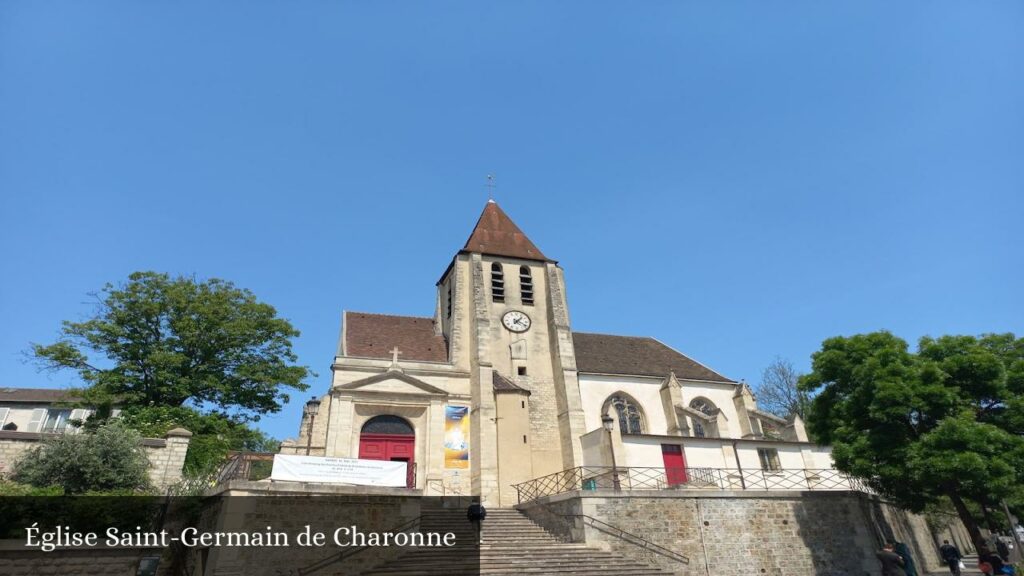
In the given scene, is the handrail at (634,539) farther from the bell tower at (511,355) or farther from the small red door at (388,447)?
the small red door at (388,447)

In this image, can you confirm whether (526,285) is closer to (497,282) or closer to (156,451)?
(497,282)

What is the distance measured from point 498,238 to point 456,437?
10824 millimetres

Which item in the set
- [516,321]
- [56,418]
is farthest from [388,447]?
[56,418]

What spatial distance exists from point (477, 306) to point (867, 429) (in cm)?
1395

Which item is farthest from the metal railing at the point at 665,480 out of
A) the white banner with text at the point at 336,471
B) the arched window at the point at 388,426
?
the white banner with text at the point at 336,471

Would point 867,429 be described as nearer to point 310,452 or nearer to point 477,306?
point 477,306

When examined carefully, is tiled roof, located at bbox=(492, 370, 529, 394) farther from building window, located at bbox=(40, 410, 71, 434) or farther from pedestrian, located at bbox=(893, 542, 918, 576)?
building window, located at bbox=(40, 410, 71, 434)

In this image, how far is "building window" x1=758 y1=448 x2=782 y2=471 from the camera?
2114 centimetres

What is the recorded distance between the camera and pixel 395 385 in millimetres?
19500

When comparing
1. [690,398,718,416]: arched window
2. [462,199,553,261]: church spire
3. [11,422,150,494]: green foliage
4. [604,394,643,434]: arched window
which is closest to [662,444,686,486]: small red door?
[604,394,643,434]: arched window

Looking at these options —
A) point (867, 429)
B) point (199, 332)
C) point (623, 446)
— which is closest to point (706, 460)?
point (623, 446)

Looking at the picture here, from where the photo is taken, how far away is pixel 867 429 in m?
14.7

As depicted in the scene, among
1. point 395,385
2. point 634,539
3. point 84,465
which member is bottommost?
point 634,539

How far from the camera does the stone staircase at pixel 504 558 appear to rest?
12.4 m
